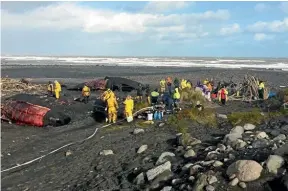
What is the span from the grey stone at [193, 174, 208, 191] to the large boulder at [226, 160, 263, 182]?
0.55 meters

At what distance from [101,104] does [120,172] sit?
10.5 meters

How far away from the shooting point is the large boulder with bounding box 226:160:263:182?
884cm

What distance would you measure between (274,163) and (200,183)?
5.68 feet

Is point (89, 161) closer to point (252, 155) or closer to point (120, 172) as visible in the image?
point (120, 172)

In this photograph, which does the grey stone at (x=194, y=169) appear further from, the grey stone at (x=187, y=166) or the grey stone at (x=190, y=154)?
the grey stone at (x=190, y=154)

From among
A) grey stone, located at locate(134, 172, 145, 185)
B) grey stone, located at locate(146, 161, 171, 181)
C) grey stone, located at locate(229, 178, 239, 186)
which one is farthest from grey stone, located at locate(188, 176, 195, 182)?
grey stone, located at locate(134, 172, 145, 185)

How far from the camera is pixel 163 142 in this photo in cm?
1440

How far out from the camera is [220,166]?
975 cm

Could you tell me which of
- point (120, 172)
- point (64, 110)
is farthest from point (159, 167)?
point (64, 110)

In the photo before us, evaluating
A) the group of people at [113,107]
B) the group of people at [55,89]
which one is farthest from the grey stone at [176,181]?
the group of people at [55,89]

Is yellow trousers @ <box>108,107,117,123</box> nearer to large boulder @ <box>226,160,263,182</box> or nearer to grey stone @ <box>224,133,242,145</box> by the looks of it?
grey stone @ <box>224,133,242,145</box>

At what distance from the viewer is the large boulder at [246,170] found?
884 centimetres

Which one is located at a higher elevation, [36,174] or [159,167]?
[159,167]

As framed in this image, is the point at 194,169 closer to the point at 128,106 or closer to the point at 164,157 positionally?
the point at 164,157
